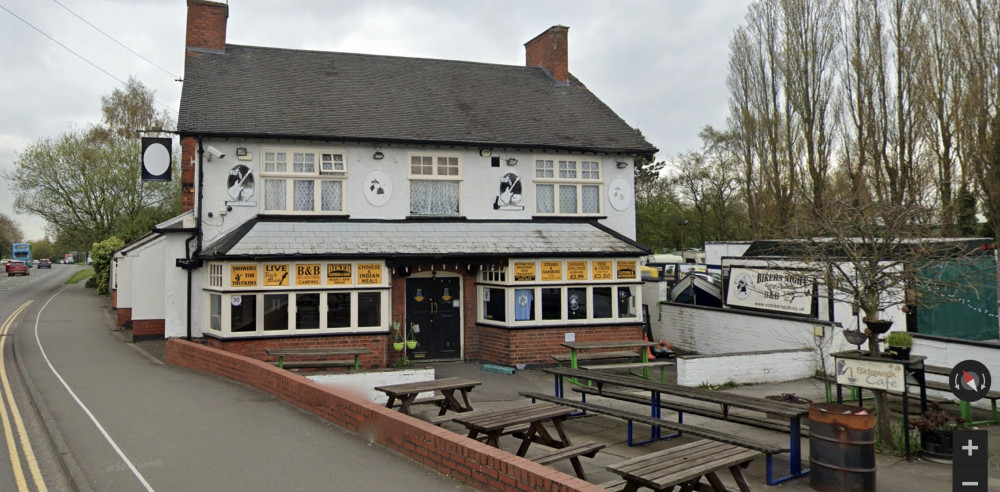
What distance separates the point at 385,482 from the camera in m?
6.31

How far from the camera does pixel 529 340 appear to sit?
1491 centimetres

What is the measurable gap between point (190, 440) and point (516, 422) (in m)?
4.06

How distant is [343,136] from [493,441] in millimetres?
9703

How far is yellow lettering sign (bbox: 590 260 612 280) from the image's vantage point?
15.5m

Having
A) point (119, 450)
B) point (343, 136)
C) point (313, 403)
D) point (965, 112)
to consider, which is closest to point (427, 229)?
point (343, 136)

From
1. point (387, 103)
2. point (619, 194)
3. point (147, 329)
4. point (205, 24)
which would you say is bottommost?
point (147, 329)

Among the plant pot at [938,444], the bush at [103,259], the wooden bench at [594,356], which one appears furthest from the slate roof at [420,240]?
the bush at [103,259]

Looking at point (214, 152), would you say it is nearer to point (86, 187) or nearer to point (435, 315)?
point (435, 315)

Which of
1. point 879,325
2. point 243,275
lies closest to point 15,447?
point 243,275

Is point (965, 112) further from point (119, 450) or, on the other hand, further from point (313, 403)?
point (119, 450)

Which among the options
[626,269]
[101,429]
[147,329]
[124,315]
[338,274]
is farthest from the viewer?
[124,315]

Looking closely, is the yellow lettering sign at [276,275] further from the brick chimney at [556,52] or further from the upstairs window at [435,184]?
the brick chimney at [556,52]

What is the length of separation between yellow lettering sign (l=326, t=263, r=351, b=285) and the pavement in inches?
111

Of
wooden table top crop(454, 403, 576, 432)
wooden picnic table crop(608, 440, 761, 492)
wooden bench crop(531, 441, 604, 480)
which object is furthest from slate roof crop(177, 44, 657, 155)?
wooden picnic table crop(608, 440, 761, 492)
